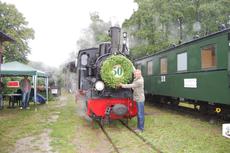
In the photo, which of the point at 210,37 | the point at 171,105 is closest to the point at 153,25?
the point at 171,105

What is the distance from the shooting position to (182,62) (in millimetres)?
11664

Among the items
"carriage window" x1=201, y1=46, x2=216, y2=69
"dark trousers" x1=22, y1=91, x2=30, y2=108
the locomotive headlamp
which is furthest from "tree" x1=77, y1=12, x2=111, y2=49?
the locomotive headlamp

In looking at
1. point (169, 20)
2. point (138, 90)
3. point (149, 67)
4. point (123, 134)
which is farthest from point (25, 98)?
point (169, 20)

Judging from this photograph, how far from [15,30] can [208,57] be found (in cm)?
2912

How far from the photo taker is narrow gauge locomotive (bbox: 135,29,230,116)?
28.5 feet

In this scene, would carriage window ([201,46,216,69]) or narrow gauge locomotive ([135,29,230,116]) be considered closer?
narrow gauge locomotive ([135,29,230,116])

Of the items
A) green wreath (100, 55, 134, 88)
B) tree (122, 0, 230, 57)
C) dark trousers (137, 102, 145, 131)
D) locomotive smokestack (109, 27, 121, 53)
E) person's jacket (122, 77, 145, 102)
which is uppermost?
tree (122, 0, 230, 57)

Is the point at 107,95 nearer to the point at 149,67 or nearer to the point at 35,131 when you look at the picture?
the point at 35,131

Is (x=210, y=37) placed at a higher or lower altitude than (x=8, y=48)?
lower

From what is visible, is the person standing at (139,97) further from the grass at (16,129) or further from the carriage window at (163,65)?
the carriage window at (163,65)

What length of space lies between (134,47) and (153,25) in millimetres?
2311

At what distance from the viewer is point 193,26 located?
934 inches

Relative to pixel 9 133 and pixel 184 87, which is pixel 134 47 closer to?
pixel 184 87

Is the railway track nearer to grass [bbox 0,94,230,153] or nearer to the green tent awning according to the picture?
grass [bbox 0,94,230,153]
